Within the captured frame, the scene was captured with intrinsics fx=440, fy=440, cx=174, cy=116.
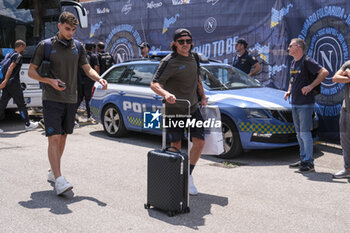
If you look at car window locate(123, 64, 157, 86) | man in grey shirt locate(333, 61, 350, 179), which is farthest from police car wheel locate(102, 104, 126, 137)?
man in grey shirt locate(333, 61, 350, 179)

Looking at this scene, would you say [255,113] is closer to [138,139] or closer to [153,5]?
[138,139]

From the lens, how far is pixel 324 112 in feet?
26.7

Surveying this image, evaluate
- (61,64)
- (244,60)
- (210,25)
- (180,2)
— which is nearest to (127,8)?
(180,2)

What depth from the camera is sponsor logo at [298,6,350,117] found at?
7.80 meters

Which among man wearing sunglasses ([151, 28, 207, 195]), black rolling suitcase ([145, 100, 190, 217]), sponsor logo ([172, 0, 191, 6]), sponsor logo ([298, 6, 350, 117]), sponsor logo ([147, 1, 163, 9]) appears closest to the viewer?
black rolling suitcase ([145, 100, 190, 217])

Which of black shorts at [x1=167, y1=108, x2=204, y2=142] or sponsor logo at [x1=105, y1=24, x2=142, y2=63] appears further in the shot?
sponsor logo at [x1=105, y1=24, x2=142, y2=63]

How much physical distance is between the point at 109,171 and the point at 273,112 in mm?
2620

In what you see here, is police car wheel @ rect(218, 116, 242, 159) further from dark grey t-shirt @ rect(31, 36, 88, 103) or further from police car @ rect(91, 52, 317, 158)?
dark grey t-shirt @ rect(31, 36, 88, 103)

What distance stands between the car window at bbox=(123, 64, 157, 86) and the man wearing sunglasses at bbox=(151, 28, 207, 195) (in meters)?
3.23

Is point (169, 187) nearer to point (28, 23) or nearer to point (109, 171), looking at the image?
point (109, 171)

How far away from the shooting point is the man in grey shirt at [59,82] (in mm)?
4801

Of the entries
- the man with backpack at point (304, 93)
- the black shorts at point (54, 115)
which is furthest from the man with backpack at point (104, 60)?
the black shorts at point (54, 115)

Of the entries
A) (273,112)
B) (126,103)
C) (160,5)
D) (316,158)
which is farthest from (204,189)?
(160,5)

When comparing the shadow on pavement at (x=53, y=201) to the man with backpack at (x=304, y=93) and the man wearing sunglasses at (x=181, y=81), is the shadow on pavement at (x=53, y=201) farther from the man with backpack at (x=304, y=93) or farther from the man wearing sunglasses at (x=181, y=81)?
the man with backpack at (x=304, y=93)
